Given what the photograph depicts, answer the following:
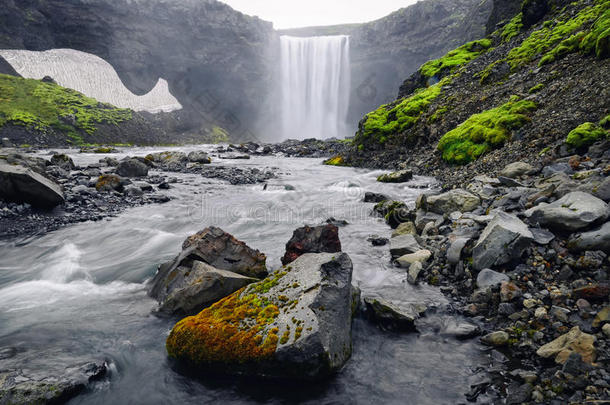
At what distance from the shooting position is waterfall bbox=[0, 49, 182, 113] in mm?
77062

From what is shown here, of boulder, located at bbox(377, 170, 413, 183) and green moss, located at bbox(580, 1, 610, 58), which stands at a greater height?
green moss, located at bbox(580, 1, 610, 58)

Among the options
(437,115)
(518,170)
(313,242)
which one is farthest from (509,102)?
(313,242)

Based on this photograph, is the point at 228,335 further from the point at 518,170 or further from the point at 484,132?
the point at 484,132

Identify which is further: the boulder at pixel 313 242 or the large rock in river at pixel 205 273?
the boulder at pixel 313 242

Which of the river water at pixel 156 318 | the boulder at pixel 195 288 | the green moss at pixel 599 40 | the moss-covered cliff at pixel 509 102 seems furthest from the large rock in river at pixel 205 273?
the green moss at pixel 599 40

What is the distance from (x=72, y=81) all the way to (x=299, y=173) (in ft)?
316

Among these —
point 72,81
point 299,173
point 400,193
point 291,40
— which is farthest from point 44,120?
point 291,40

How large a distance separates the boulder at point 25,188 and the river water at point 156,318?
2005mm

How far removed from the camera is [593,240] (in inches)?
190

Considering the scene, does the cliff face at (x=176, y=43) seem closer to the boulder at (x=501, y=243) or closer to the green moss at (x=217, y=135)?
the green moss at (x=217, y=135)

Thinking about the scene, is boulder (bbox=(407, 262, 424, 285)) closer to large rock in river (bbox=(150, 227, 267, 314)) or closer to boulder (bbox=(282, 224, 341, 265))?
boulder (bbox=(282, 224, 341, 265))

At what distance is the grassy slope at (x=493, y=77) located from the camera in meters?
15.1

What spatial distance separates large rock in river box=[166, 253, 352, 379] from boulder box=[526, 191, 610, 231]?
4056 mm

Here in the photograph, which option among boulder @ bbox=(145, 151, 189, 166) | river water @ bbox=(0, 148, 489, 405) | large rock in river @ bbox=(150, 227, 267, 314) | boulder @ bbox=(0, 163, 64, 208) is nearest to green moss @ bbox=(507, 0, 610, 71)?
river water @ bbox=(0, 148, 489, 405)
